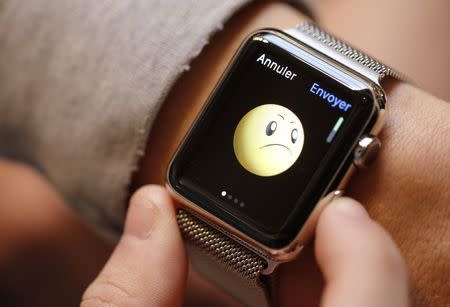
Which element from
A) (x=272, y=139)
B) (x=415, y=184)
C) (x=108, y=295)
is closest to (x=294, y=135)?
(x=272, y=139)

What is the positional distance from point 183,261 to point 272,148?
167 mm

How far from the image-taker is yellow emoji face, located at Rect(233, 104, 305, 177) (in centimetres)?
73

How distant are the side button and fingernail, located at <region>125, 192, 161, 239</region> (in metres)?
0.24

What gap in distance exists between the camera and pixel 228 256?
753 millimetres

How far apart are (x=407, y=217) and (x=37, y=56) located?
0.56 m

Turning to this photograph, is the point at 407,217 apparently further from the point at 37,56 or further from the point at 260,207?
the point at 37,56

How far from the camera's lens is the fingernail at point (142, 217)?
0.74 meters

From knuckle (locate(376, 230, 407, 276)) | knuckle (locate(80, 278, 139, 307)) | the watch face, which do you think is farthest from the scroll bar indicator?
knuckle (locate(80, 278, 139, 307))

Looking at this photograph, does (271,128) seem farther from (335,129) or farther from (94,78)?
(94,78)

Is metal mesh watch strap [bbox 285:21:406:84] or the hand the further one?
metal mesh watch strap [bbox 285:21:406:84]

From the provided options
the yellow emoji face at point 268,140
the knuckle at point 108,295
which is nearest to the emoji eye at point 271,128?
the yellow emoji face at point 268,140

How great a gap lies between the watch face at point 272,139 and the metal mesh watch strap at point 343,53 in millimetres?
19

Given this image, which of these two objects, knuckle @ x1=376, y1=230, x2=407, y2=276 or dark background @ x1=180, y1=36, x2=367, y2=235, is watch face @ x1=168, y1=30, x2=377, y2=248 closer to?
dark background @ x1=180, y1=36, x2=367, y2=235

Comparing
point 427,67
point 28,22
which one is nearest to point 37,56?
point 28,22
